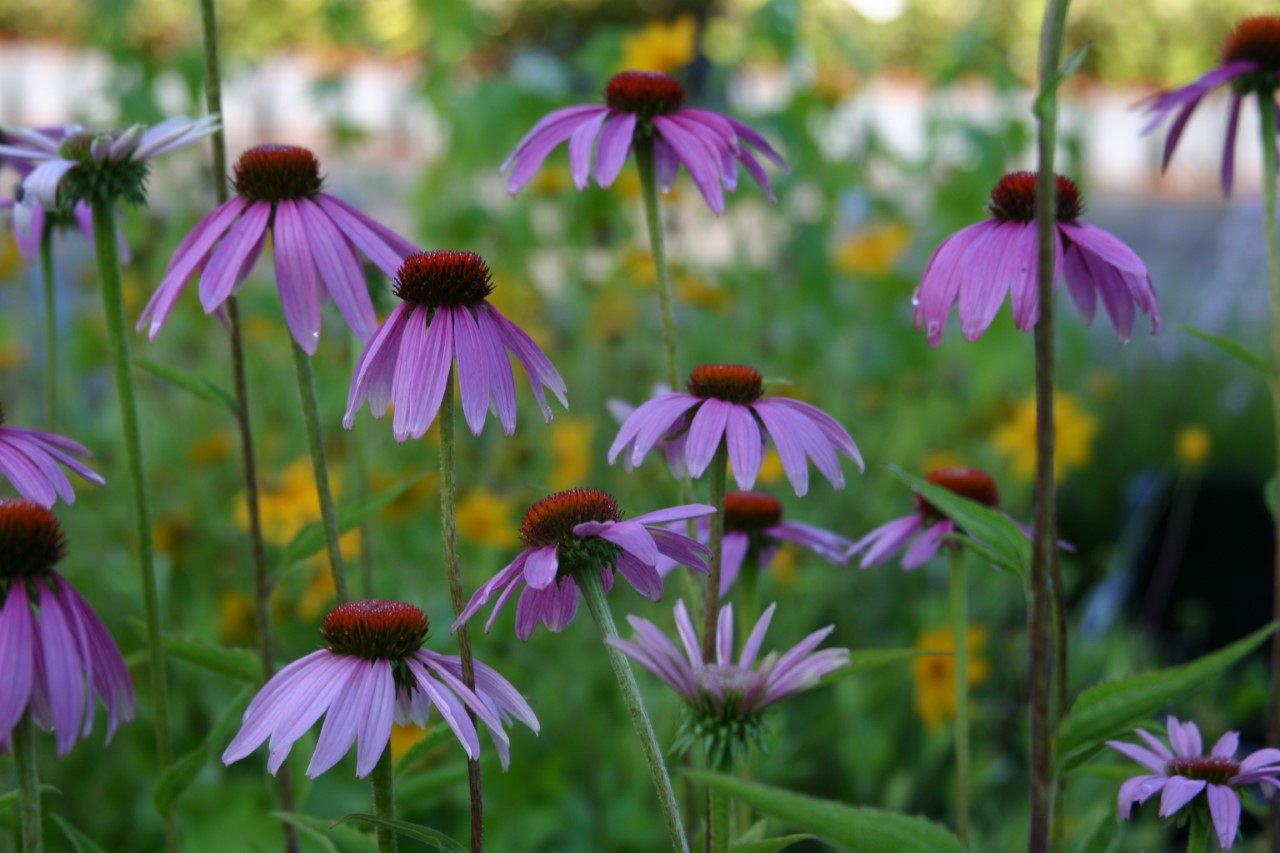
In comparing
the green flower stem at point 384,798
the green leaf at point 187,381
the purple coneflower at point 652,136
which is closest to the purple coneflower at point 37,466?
the green leaf at point 187,381

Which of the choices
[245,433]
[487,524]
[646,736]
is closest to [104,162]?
[245,433]

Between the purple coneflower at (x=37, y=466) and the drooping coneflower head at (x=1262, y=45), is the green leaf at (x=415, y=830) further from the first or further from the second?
the drooping coneflower head at (x=1262, y=45)

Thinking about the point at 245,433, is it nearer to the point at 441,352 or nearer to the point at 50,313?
the point at 50,313

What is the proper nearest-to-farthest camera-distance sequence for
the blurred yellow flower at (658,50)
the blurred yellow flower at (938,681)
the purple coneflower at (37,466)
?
1. the purple coneflower at (37,466)
2. the blurred yellow flower at (938,681)
3. the blurred yellow flower at (658,50)

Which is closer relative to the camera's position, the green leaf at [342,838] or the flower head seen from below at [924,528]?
the green leaf at [342,838]

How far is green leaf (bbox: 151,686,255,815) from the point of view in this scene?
792mm

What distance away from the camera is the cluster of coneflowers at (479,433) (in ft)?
Answer: 2.12

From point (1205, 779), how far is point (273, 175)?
2.22ft

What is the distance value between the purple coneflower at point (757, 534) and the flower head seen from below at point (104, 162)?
0.47 m

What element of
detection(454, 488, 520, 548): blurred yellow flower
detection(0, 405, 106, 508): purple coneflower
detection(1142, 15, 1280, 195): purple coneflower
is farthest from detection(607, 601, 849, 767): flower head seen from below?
detection(454, 488, 520, 548): blurred yellow flower

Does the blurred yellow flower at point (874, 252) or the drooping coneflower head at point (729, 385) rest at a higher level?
the blurred yellow flower at point (874, 252)

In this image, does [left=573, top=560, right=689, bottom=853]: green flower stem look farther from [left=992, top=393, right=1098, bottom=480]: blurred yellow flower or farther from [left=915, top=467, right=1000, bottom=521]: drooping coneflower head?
[left=992, top=393, right=1098, bottom=480]: blurred yellow flower

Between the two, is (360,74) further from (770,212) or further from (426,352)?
(426,352)

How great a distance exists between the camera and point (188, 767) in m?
0.79
